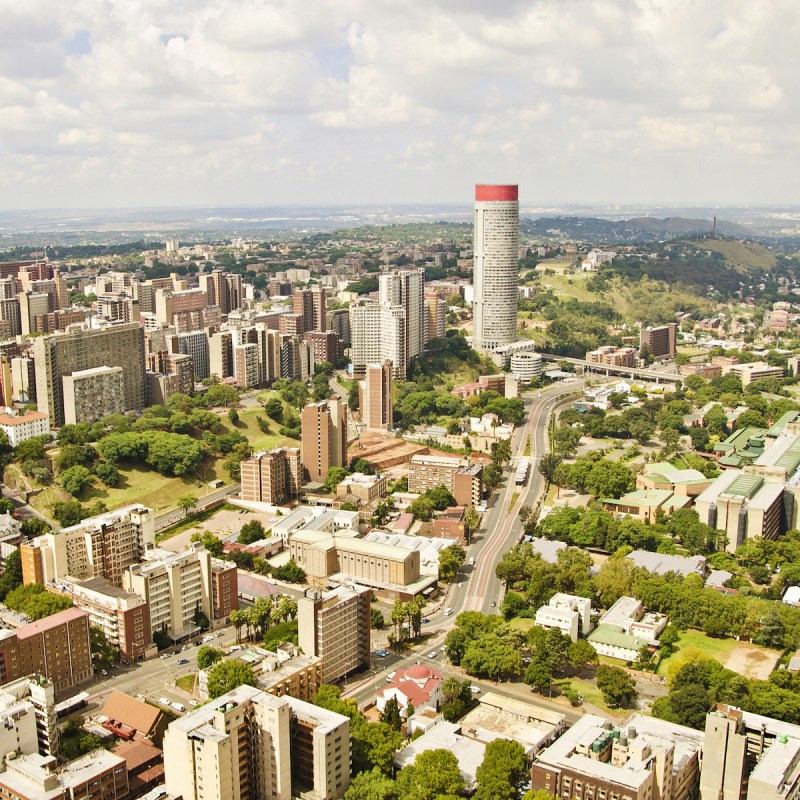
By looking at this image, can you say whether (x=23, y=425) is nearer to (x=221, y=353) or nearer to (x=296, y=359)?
(x=221, y=353)

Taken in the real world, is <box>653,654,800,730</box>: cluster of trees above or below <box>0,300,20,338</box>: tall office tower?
below

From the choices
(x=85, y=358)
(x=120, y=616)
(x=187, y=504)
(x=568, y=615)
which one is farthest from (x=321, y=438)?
(x=568, y=615)

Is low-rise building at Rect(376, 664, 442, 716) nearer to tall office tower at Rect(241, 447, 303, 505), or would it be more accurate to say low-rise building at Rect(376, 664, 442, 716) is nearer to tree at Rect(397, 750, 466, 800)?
tree at Rect(397, 750, 466, 800)

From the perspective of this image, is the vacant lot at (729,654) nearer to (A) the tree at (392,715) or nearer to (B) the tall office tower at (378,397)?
(A) the tree at (392,715)

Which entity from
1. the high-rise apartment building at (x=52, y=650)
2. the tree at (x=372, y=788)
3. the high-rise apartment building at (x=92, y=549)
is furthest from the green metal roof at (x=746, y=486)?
the high-rise apartment building at (x=52, y=650)

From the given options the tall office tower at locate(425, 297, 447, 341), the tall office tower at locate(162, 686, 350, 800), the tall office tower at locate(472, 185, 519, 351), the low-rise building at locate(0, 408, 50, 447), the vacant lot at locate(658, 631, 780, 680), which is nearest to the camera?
the tall office tower at locate(162, 686, 350, 800)

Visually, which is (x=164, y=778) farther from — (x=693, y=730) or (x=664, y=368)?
(x=664, y=368)

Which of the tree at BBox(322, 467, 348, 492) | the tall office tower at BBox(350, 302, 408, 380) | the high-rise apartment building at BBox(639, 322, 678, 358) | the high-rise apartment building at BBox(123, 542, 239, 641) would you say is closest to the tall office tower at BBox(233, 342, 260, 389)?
the tall office tower at BBox(350, 302, 408, 380)
